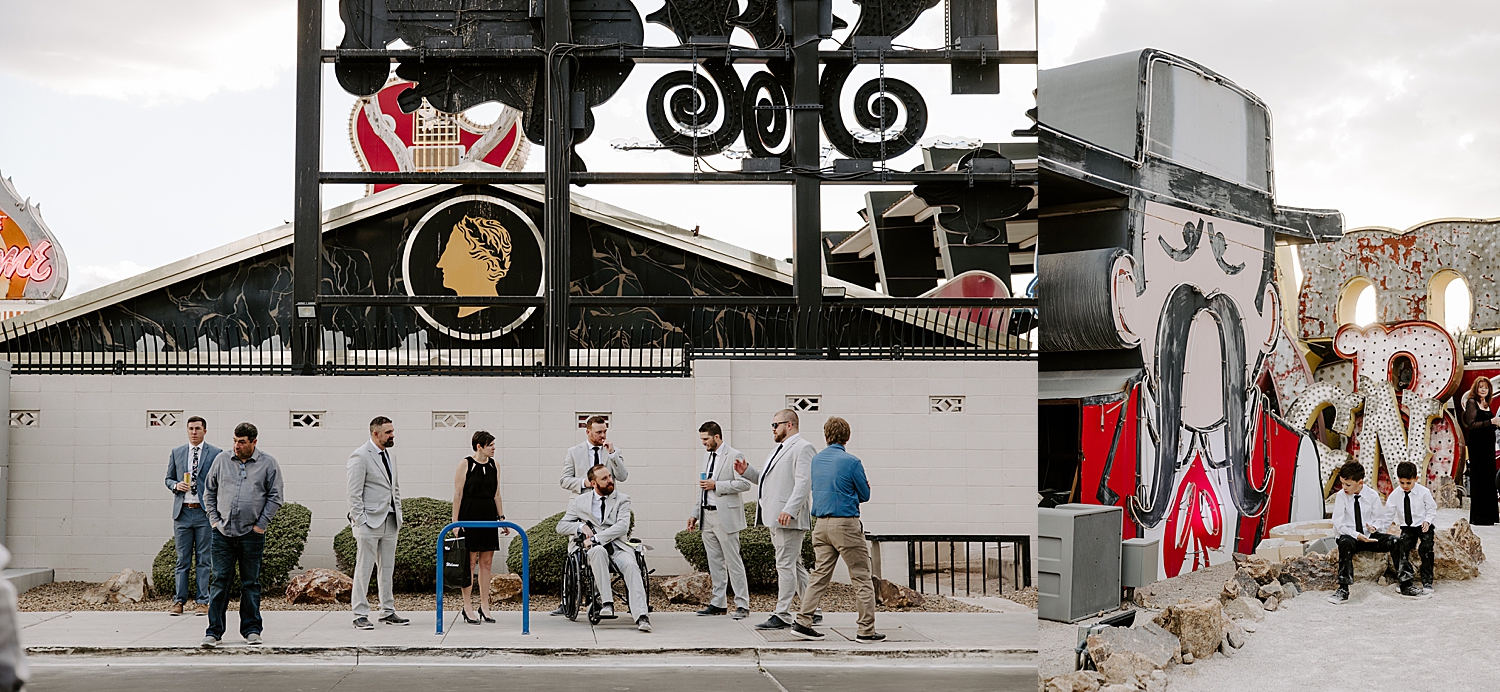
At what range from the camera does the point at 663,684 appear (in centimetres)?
404

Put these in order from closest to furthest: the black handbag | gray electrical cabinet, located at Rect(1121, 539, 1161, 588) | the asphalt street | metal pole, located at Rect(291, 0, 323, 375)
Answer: the asphalt street, gray electrical cabinet, located at Rect(1121, 539, 1161, 588), the black handbag, metal pole, located at Rect(291, 0, 323, 375)

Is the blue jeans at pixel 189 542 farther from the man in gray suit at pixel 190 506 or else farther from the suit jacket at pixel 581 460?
the suit jacket at pixel 581 460

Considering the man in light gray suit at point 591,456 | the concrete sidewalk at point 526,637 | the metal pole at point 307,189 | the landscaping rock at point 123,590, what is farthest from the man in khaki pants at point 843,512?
the metal pole at point 307,189

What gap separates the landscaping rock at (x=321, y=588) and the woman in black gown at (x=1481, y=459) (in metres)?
5.32

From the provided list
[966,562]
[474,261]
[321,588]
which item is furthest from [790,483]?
[474,261]

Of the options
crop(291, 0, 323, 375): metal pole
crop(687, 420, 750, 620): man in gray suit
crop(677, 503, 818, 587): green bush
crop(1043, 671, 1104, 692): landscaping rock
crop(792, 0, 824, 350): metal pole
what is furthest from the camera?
crop(792, 0, 824, 350): metal pole

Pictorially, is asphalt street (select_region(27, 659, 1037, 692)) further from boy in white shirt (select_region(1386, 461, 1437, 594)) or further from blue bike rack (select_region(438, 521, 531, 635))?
boy in white shirt (select_region(1386, 461, 1437, 594))

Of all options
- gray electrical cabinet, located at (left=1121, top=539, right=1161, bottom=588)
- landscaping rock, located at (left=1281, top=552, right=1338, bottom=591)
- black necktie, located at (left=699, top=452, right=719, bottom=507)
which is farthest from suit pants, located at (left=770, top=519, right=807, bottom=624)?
landscaping rock, located at (left=1281, top=552, right=1338, bottom=591)

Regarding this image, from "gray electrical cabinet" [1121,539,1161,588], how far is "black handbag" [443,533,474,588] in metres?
3.05

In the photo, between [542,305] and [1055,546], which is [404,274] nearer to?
[542,305]

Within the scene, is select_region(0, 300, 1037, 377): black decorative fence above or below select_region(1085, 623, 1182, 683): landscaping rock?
above

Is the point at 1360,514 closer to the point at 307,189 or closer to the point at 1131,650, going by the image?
the point at 1131,650

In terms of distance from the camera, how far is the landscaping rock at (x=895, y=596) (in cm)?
579

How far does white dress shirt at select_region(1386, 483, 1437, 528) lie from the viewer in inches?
200
